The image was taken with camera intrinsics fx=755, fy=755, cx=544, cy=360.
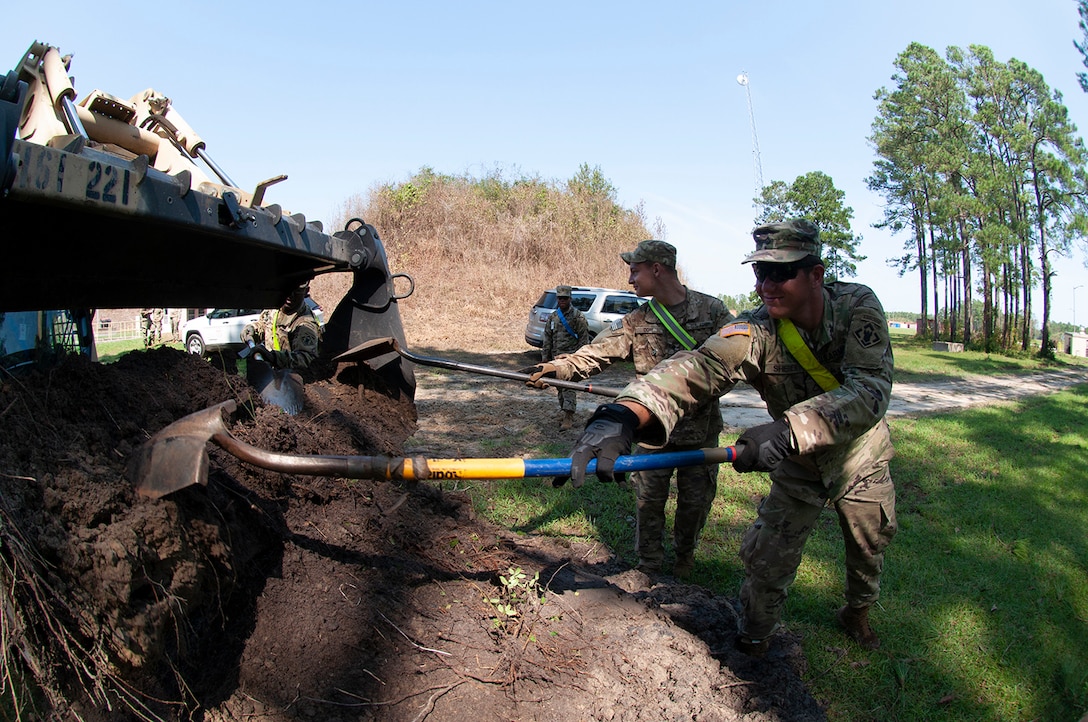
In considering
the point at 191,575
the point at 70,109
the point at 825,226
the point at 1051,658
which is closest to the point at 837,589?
the point at 1051,658

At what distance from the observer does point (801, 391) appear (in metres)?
3.68

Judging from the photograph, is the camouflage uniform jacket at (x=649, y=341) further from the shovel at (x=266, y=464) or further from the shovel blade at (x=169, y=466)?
the shovel blade at (x=169, y=466)

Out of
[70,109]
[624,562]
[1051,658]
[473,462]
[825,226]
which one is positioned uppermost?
[825,226]

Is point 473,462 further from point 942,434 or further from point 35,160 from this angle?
point 942,434

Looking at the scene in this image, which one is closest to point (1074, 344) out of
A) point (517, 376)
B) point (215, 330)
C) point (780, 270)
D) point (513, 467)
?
point (215, 330)

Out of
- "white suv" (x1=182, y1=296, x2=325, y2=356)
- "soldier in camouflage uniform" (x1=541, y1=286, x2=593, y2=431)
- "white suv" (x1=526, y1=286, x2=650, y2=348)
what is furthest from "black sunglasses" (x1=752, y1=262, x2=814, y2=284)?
"white suv" (x1=182, y1=296, x2=325, y2=356)

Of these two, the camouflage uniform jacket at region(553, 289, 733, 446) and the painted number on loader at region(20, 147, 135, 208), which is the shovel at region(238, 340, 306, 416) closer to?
the painted number on loader at region(20, 147, 135, 208)

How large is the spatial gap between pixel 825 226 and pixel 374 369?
2925 centimetres

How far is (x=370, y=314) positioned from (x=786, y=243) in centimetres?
281

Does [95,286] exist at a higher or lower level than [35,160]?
lower

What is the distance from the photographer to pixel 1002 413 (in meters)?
12.2

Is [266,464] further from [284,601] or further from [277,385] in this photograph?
[277,385]

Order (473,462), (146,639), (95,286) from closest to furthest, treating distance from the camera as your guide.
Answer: (146,639) → (473,462) → (95,286)

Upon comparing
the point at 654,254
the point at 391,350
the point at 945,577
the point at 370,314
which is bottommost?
the point at 945,577
